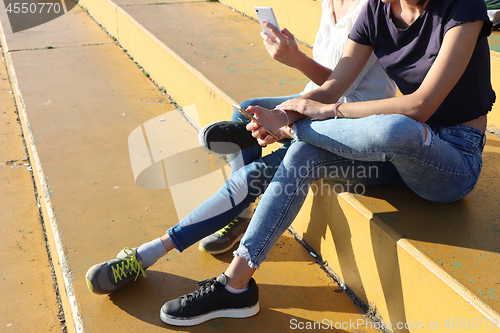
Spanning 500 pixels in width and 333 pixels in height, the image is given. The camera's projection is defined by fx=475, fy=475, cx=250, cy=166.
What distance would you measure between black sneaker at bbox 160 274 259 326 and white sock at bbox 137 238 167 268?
234 mm

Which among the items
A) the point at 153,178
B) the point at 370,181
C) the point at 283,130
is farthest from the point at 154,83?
the point at 370,181

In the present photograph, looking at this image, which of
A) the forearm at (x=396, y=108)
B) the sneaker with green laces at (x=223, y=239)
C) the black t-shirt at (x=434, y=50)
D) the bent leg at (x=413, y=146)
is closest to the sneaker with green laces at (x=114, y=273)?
the sneaker with green laces at (x=223, y=239)

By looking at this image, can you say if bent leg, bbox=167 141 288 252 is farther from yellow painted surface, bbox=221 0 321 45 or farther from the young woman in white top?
yellow painted surface, bbox=221 0 321 45

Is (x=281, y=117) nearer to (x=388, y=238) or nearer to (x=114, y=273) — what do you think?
(x=388, y=238)

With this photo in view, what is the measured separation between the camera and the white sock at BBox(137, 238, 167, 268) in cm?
190

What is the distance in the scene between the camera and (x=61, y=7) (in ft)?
23.6

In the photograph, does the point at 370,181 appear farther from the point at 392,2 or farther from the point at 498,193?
the point at 392,2

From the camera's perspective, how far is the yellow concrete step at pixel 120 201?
177 cm

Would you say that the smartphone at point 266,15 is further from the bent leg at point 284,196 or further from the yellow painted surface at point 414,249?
the yellow painted surface at point 414,249

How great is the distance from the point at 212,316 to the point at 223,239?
41cm

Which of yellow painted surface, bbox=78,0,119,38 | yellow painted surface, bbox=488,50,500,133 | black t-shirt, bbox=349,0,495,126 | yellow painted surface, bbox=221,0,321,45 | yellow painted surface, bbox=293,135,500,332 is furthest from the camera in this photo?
yellow painted surface, bbox=78,0,119,38

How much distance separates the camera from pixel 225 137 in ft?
6.44

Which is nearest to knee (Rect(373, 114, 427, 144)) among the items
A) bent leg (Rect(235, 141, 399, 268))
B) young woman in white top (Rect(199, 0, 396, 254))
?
bent leg (Rect(235, 141, 399, 268))

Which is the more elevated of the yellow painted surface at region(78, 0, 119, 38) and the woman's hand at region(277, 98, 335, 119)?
the woman's hand at region(277, 98, 335, 119)
